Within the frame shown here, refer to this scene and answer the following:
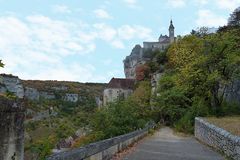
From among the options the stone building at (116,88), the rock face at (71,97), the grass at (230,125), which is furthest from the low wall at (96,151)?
the rock face at (71,97)

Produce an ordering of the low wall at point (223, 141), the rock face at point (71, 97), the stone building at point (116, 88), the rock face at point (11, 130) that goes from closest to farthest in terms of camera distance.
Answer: the rock face at point (11, 130) → the low wall at point (223, 141) → the stone building at point (116, 88) → the rock face at point (71, 97)

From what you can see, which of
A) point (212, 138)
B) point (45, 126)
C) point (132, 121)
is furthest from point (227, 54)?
point (45, 126)

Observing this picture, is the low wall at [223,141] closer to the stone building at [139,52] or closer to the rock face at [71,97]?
the rock face at [71,97]

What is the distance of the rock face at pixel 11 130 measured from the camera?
4.48 meters

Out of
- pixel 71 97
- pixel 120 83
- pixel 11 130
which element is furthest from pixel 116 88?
pixel 11 130

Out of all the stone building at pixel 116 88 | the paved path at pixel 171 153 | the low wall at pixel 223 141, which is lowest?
the paved path at pixel 171 153

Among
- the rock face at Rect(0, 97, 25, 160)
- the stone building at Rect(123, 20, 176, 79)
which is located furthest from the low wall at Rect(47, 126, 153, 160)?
the stone building at Rect(123, 20, 176, 79)

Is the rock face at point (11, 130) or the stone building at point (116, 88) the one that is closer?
the rock face at point (11, 130)

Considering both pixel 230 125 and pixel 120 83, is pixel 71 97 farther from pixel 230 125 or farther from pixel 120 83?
pixel 230 125

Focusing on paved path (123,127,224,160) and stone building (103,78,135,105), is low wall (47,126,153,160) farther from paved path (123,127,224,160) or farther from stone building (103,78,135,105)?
stone building (103,78,135,105)

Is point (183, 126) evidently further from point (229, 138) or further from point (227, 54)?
point (229, 138)

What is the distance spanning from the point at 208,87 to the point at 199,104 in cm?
299

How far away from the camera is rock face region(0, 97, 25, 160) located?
4.48m

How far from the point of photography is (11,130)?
462 centimetres
